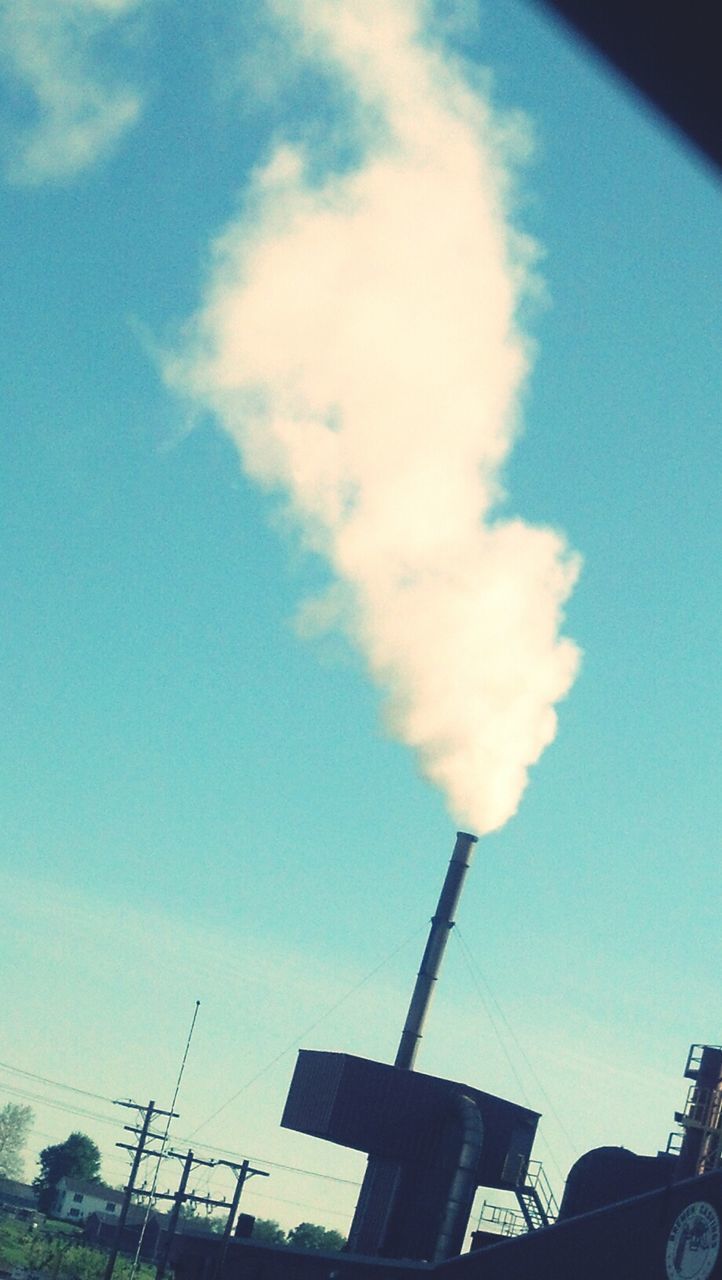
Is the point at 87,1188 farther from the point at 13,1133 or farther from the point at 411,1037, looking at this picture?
the point at 411,1037

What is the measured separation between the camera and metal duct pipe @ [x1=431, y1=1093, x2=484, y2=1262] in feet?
116

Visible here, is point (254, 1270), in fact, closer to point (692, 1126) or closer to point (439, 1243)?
point (439, 1243)

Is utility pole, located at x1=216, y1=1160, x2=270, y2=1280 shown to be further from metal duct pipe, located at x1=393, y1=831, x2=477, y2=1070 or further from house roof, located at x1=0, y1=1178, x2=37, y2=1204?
house roof, located at x1=0, y1=1178, x2=37, y2=1204

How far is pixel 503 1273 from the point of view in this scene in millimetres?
27891

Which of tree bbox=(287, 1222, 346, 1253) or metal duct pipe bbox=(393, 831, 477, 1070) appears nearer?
metal duct pipe bbox=(393, 831, 477, 1070)

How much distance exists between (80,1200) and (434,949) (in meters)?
98.8

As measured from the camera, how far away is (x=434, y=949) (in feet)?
143

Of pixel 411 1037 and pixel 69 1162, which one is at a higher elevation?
pixel 411 1037

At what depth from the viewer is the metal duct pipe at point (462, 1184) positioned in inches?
1390

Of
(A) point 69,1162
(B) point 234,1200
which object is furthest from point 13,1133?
(B) point 234,1200

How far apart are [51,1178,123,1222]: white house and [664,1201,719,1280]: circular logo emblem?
112584mm

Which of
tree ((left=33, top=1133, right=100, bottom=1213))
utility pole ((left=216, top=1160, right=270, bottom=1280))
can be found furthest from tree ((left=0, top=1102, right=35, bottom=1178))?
utility pole ((left=216, top=1160, right=270, bottom=1280))

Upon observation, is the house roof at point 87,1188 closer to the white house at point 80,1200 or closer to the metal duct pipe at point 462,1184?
the white house at point 80,1200

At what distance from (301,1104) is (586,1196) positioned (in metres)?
9.57
